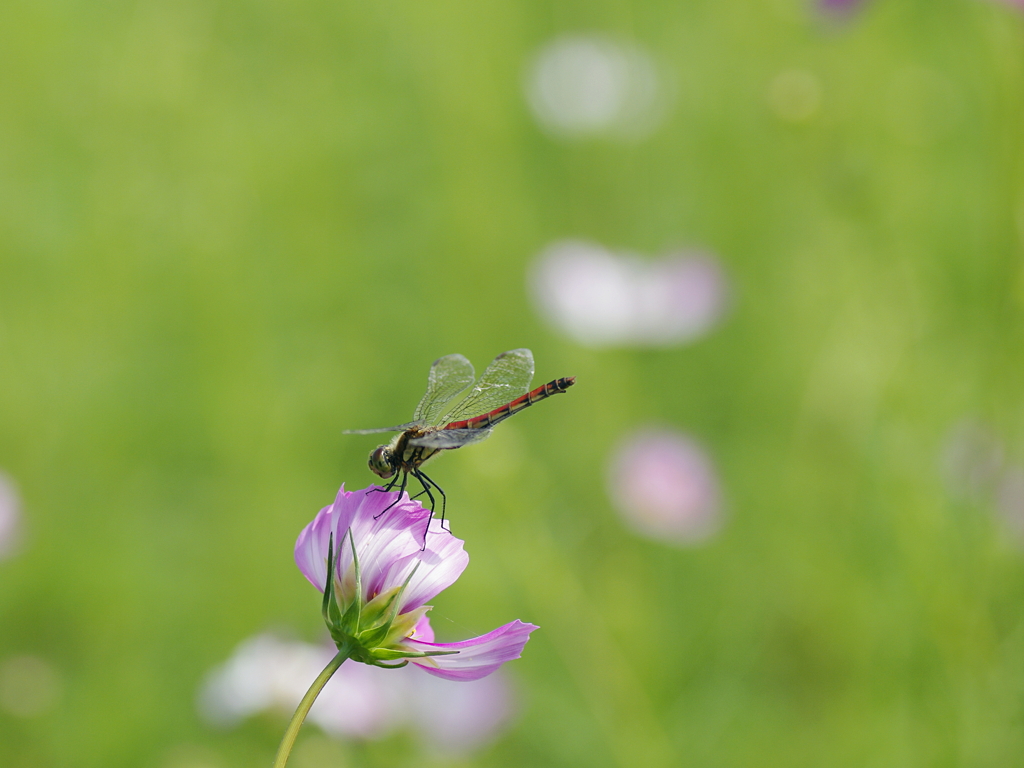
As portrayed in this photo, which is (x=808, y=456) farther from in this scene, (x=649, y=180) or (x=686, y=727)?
(x=649, y=180)

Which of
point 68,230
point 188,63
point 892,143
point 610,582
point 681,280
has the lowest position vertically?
point 610,582

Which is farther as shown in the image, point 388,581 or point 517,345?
point 517,345

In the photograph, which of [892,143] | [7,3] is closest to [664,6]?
[892,143]

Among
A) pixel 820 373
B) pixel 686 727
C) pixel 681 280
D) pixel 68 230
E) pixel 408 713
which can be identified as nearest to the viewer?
pixel 408 713

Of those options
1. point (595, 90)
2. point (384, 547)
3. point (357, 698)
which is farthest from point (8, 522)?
point (595, 90)

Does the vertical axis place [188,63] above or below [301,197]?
above

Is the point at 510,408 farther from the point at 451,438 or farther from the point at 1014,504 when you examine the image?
the point at 1014,504

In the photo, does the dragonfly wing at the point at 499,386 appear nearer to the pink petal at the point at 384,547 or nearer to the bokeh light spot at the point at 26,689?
the pink petal at the point at 384,547
